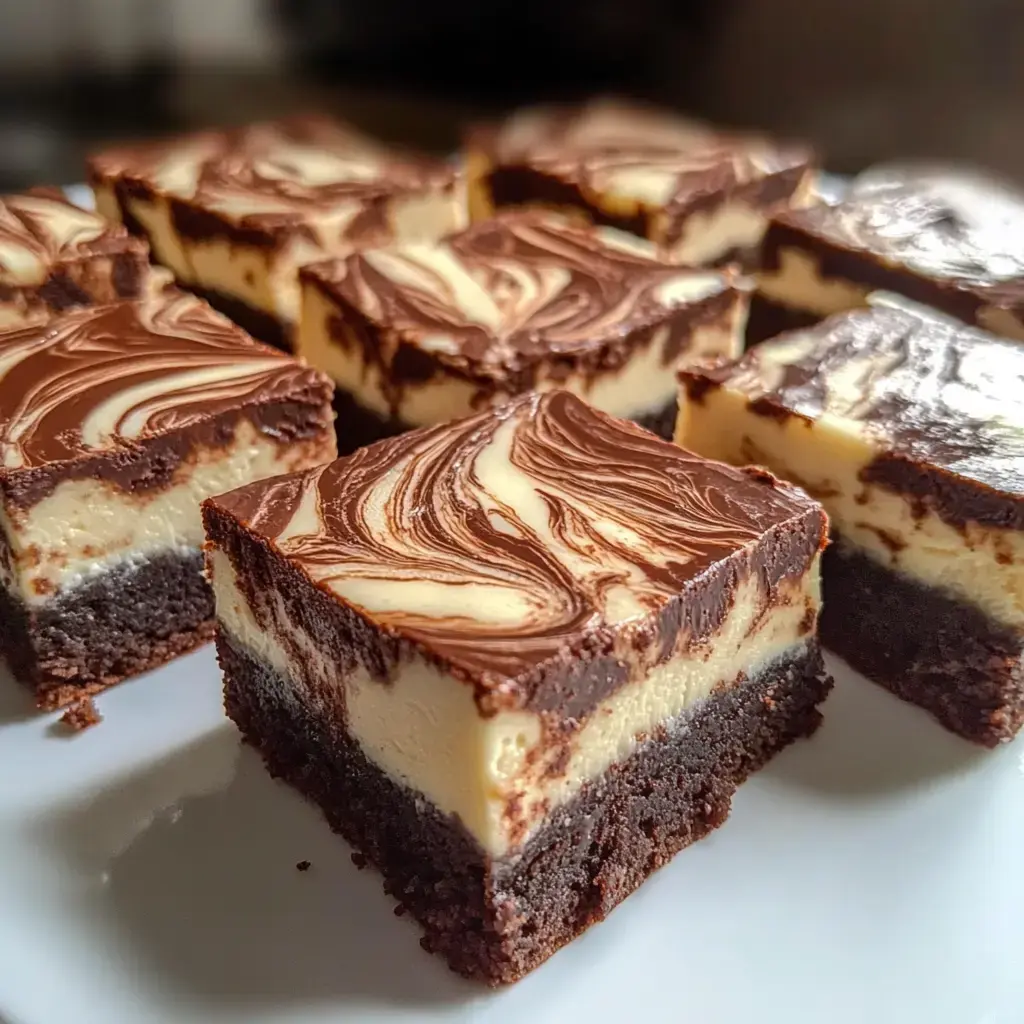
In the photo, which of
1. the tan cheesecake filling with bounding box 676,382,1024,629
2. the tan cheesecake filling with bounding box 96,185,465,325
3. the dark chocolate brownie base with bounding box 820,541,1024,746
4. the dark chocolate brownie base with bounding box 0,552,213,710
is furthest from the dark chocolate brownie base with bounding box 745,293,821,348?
the dark chocolate brownie base with bounding box 0,552,213,710

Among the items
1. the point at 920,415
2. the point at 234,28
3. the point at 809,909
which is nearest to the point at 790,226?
the point at 920,415

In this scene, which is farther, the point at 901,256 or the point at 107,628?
the point at 901,256

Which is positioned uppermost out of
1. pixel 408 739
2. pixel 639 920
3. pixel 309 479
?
pixel 309 479

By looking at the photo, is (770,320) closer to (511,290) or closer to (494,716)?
(511,290)

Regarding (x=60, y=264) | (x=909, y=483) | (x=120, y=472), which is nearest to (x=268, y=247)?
(x=60, y=264)

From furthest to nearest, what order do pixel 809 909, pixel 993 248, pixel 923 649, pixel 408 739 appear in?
1. pixel 993 248
2. pixel 923 649
3. pixel 809 909
4. pixel 408 739

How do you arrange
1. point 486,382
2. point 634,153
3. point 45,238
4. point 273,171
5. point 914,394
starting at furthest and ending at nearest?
point 634,153, point 273,171, point 45,238, point 486,382, point 914,394

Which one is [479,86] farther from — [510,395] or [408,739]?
[408,739]
